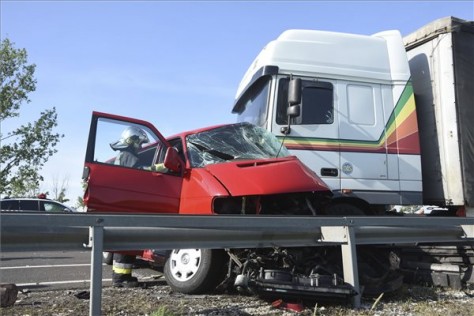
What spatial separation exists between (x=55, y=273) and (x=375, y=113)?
Result: 6027 millimetres

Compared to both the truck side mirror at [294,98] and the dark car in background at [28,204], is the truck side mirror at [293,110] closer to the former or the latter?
the truck side mirror at [294,98]

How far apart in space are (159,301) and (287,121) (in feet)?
9.44

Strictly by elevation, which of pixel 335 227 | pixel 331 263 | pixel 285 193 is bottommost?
pixel 331 263

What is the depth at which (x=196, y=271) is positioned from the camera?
465 cm

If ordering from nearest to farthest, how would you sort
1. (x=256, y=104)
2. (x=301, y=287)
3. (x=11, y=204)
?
1. (x=301, y=287)
2. (x=256, y=104)
3. (x=11, y=204)

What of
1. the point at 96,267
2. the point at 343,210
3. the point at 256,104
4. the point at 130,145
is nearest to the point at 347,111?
the point at 256,104

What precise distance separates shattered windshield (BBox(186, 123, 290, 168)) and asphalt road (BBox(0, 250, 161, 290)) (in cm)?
215

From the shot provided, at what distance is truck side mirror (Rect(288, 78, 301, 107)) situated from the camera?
5.73m

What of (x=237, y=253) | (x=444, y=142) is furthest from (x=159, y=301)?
(x=444, y=142)

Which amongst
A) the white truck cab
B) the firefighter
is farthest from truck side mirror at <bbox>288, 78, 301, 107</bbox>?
the firefighter

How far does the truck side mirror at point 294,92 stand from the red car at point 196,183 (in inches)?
33.9

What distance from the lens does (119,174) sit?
187 inches

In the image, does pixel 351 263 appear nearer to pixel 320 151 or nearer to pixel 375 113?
pixel 320 151

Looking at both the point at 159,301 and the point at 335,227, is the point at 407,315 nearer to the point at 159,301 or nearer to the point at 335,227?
the point at 335,227
